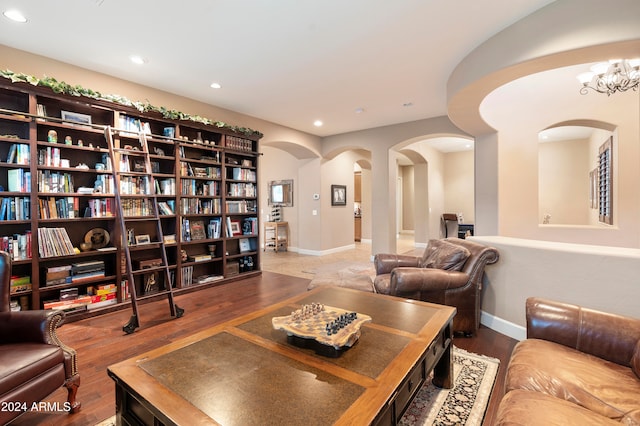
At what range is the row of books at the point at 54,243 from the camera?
301 centimetres

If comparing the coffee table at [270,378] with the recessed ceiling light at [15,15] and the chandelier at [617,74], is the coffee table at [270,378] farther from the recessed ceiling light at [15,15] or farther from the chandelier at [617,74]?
the chandelier at [617,74]

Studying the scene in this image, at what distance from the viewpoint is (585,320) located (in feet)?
5.38

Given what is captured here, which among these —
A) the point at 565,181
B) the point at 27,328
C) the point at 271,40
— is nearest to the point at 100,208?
the point at 27,328

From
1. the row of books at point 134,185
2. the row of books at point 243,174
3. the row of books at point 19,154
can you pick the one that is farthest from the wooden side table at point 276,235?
the row of books at point 19,154

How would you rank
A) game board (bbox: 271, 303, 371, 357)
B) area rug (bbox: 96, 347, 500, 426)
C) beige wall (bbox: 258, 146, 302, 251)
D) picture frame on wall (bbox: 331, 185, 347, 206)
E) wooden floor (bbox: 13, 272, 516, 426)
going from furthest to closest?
beige wall (bbox: 258, 146, 302, 251) < picture frame on wall (bbox: 331, 185, 347, 206) < wooden floor (bbox: 13, 272, 516, 426) < area rug (bbox: 96, 347, 500, 426) < game board (bbox: 271, 303, 371, 357)

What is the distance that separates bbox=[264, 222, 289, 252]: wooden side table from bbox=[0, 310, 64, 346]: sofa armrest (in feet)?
19.8

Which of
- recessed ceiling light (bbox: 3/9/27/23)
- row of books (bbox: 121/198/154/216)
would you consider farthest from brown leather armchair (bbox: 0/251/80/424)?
recessed ceiling light (bbox: 3/9/27/23)

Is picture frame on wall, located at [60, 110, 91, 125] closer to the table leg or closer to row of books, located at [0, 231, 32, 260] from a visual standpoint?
row of books, located at [0, 231, 32, 260]

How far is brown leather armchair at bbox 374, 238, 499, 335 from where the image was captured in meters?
2.65

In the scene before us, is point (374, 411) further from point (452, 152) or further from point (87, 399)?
point (452, 152)

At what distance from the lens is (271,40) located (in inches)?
113

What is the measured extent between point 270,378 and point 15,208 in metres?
3.41

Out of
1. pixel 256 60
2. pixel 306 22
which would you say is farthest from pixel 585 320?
pixel 256 60

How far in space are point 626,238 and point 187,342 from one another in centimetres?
592
